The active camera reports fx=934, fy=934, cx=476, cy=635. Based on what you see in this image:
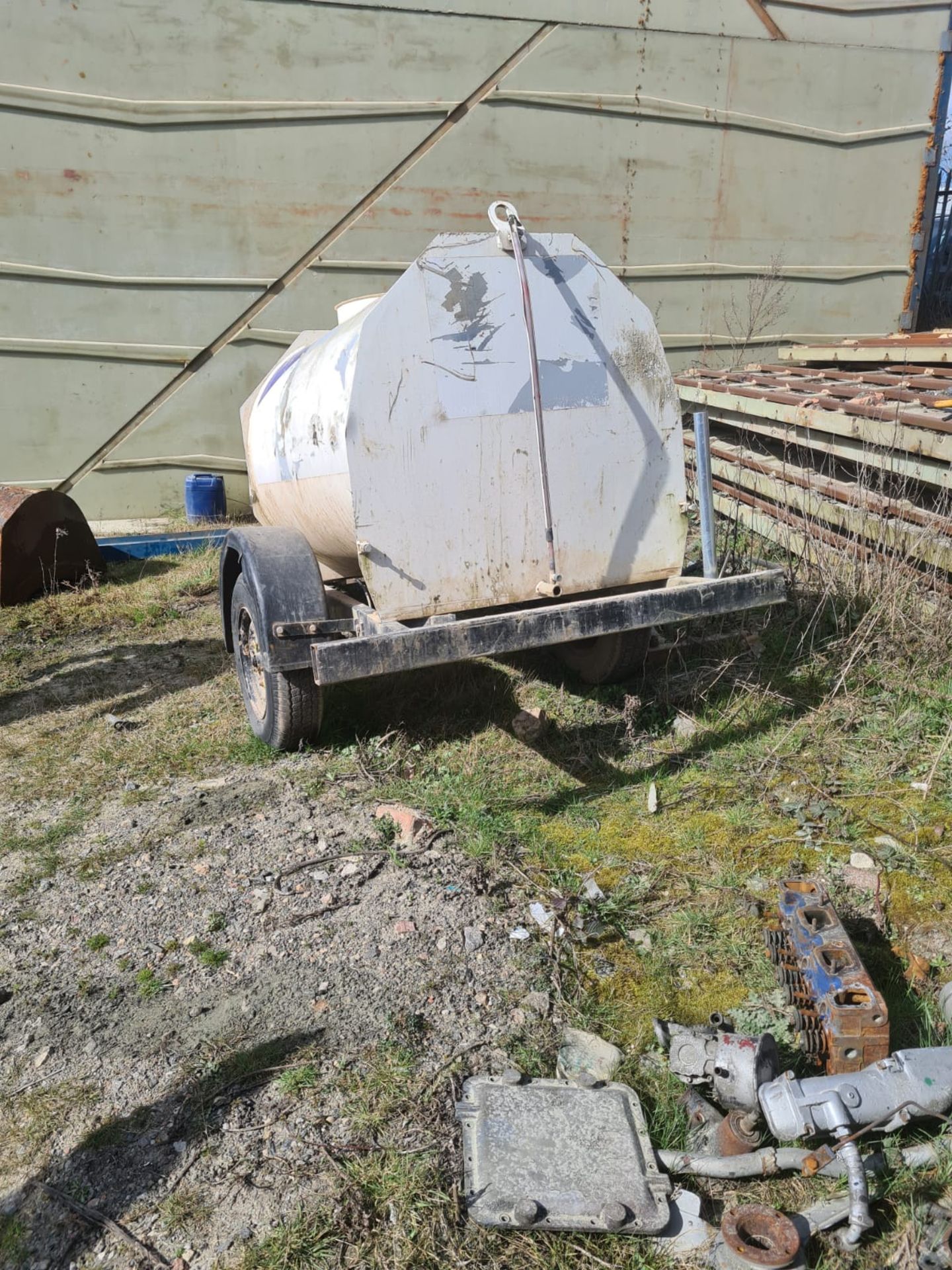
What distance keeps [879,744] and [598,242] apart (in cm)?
626

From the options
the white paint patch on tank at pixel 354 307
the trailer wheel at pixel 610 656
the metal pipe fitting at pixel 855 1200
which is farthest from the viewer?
the trailer wheel at pixel 610 656

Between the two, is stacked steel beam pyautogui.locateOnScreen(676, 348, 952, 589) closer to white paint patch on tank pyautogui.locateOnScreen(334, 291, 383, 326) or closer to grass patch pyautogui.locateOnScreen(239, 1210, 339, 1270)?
white paint patch on tank pyautogui.locateOnScreen(334, 291, 383, 326)

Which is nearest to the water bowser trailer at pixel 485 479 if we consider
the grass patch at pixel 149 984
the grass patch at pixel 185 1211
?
the grass patch at pixel 149 984

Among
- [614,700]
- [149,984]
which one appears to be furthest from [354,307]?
[149,984]

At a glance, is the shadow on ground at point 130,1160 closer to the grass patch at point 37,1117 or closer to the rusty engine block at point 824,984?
the grass patch at point 37,1117

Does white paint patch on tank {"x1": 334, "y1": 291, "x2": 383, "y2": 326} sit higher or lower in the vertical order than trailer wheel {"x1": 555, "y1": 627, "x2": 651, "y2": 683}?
higher

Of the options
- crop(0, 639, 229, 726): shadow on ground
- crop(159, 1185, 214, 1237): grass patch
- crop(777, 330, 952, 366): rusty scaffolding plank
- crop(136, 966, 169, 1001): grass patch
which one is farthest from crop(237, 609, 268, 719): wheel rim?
crop(777, 330, 952, 366): rusty scaffolding plank

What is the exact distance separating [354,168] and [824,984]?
7954 mm

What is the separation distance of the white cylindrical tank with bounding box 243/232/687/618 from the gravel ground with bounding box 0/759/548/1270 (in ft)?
3.66

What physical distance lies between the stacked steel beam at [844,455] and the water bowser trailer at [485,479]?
1169 mm

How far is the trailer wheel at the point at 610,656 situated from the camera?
4.62 metres

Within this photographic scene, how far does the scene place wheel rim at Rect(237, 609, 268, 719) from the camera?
178 inches

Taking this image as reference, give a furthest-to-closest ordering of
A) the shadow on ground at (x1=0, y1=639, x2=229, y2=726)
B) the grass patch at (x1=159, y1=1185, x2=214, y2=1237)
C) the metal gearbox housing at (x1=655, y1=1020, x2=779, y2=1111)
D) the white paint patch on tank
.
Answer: the shadow on ground at (x1=0, y1=639, x2=229, y2=726) → the white paint patch on tank → the metal gearbox housing at (x1=655, y1=1020, x2=779, y2=1111) → the grass patch at (x1=159, y1=1185, x2=214, y2=1237)

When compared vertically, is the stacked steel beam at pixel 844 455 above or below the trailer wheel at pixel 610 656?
above
